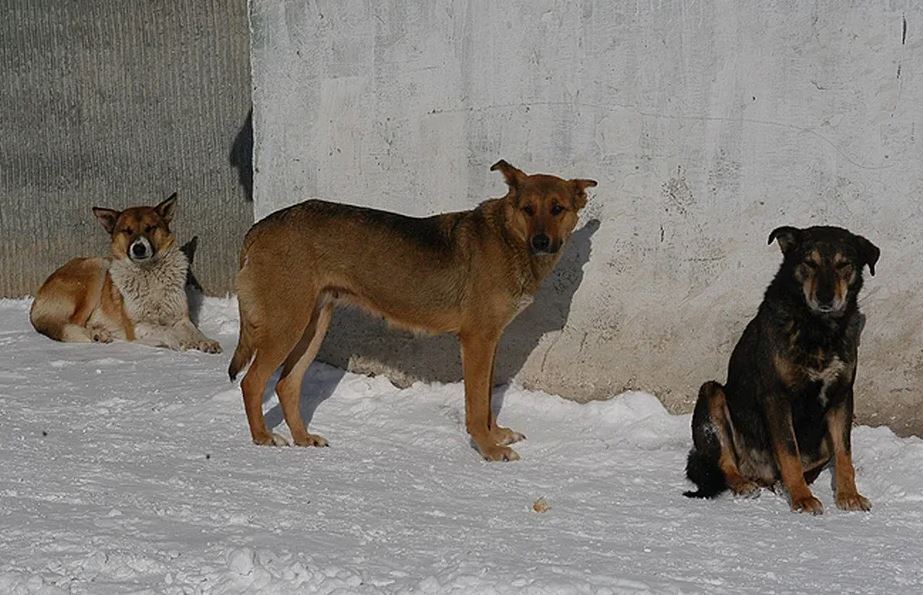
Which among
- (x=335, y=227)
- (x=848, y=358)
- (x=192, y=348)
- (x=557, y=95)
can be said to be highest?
(x=557, y=95)

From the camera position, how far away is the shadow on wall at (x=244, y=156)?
9.61 metres

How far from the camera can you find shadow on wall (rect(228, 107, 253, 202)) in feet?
31.5

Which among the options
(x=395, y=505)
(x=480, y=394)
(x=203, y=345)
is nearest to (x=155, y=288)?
(x=203, y=345)

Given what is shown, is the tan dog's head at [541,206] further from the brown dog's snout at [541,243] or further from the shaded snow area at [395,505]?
the shaded snow area at [395,505]

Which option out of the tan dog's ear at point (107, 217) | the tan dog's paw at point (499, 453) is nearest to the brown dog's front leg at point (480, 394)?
the tan dog's paw at point (499, 453)

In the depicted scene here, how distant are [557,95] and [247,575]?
11.5ft

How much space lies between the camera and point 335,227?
6.44 meters

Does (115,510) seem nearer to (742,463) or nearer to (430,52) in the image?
(742,463)

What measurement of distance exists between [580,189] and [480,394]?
1262 mm

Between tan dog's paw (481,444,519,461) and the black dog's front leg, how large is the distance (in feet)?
4.76

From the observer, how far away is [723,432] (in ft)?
18.4

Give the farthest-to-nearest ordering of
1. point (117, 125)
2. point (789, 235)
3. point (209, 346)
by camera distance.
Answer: point (117, 125) → point (209, 346) → point (789, 235)

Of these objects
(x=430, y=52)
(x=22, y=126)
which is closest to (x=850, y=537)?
(x=430, y=52)

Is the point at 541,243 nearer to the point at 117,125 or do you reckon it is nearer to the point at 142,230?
Answer: the point at 142,230
